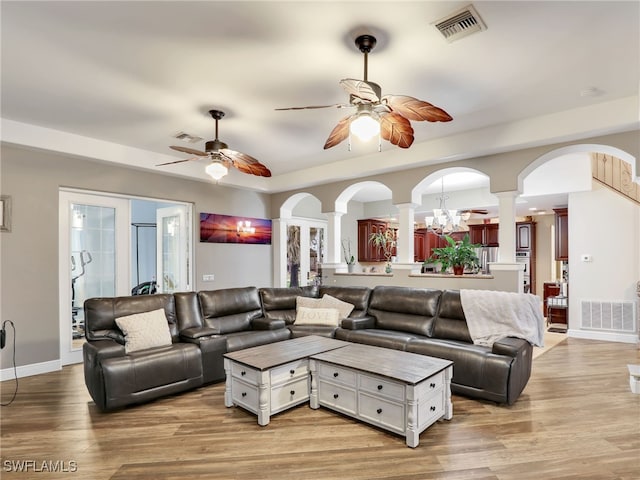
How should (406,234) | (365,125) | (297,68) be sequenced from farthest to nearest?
(406,234), (297,68), (365,125)

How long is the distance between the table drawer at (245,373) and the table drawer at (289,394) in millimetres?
169

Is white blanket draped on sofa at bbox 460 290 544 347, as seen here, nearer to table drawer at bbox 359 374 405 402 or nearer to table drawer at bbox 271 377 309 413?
table drawer at bbox 359 374 405 402

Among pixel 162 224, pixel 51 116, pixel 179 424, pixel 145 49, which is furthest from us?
pixel 162 224

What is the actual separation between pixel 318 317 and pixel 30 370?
11.3ft

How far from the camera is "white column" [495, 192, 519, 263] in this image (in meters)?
4.51

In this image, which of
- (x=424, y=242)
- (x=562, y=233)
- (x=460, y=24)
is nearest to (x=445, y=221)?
(x=562, y=233)

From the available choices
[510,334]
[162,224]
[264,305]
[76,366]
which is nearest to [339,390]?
[510,334]

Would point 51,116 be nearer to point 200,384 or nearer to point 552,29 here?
point 200,384

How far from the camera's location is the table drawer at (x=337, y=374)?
2984 millimetres

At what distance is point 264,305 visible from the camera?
507 centimetres

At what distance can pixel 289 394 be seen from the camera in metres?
3.13

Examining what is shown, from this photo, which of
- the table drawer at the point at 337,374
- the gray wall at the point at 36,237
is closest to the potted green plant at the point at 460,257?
the table drawer at the point at 337,374

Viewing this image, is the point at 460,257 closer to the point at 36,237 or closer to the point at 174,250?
the point at 174,250

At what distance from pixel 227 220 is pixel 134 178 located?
165 centimetres
